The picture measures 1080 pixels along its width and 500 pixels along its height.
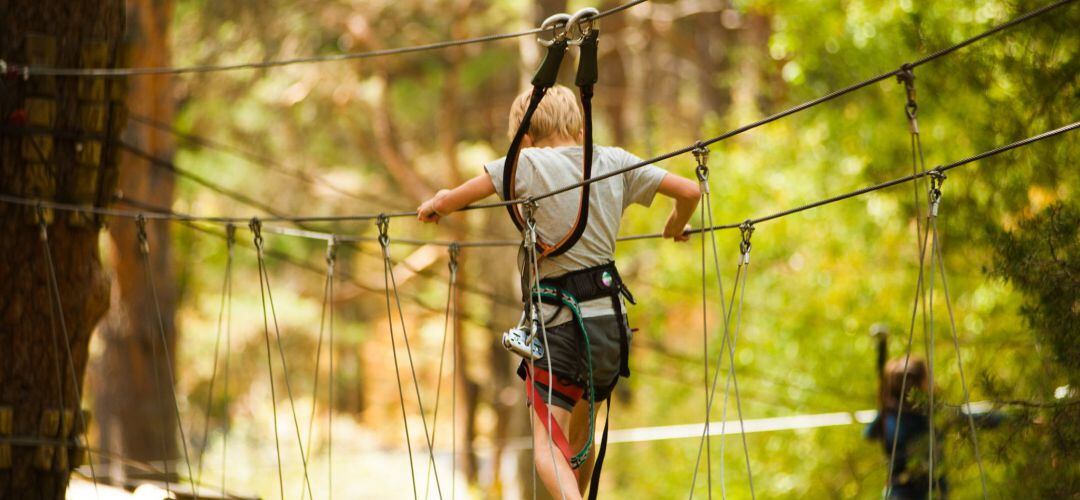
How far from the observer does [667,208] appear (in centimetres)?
930

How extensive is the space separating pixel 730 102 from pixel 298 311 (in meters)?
5.69

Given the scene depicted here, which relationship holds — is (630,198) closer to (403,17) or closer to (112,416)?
(112,416)

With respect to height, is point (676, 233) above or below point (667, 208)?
below

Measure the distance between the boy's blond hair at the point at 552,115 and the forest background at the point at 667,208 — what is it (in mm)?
1116

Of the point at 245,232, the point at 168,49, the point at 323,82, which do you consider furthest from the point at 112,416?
the point at 245,232

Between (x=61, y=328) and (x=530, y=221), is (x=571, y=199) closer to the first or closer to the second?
(x=530, y=221)

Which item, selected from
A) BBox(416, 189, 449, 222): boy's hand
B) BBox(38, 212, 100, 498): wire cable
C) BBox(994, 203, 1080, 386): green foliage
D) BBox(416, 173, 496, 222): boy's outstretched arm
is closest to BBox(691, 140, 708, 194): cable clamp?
BBox(416, 173, 496, 222): boy's outstretched arm

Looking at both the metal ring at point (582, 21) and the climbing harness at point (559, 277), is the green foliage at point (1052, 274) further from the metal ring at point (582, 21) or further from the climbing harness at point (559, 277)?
the metal ring at point (582, 21)

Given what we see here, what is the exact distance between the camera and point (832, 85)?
24.3 ft

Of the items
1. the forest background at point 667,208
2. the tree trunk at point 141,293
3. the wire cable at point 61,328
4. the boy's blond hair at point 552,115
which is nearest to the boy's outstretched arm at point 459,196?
the boy's blond hair at point 552,115

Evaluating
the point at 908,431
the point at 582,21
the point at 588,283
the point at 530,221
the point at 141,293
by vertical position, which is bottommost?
the point at 908,431

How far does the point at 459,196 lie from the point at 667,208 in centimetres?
677

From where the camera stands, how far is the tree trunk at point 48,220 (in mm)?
3781

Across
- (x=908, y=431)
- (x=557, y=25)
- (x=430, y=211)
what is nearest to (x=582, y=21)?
(x=557, y=25)
